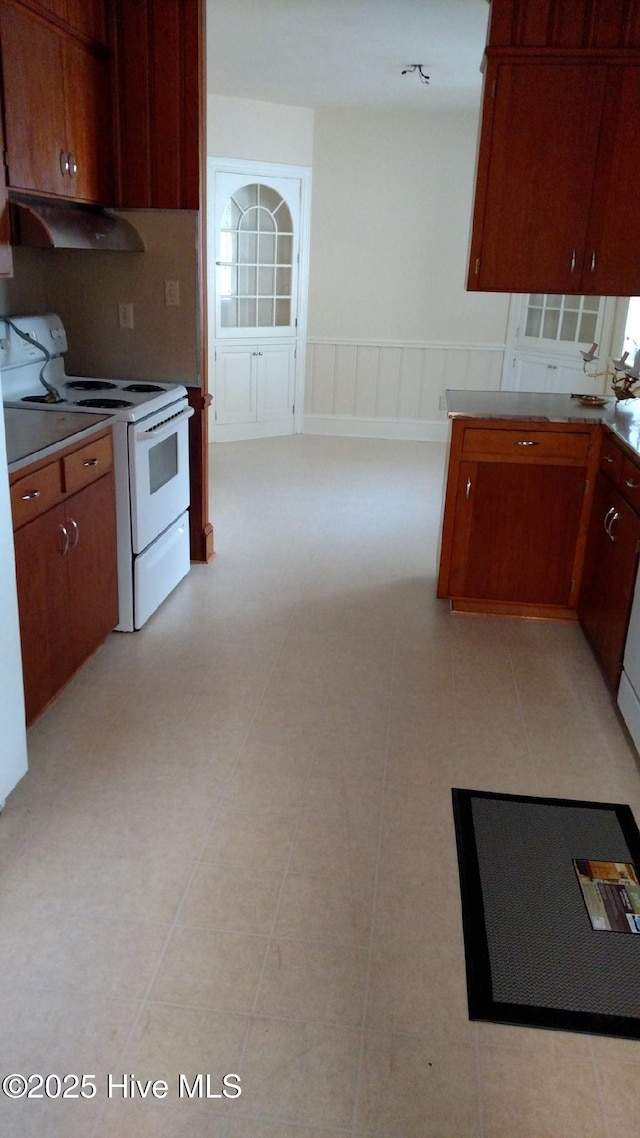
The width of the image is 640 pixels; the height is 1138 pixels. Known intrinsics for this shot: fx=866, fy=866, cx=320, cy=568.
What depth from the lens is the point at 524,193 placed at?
353cm

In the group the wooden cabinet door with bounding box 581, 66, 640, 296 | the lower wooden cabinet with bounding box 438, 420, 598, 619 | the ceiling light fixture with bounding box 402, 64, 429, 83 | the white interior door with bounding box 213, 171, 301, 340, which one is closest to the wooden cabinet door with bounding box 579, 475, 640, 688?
the lower wooden cabinet with bounding box 438, 420, 598, 619

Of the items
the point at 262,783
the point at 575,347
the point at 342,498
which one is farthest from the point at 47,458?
the point at 575,347

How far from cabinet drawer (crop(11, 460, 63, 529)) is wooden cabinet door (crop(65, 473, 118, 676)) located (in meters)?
0.12

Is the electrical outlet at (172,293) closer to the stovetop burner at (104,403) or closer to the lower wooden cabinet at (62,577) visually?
the stovetop burner at (104,403)

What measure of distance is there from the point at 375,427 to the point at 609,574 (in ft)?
14.2

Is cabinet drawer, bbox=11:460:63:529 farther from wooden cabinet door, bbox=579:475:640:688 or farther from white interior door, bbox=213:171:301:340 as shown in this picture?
white interior door, bbox=213:171:301:340

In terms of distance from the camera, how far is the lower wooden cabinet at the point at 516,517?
3547 mm

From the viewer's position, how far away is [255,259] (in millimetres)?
6566

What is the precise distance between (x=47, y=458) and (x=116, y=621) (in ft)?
3.11

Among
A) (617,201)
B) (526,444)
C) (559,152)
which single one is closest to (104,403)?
(526,444)

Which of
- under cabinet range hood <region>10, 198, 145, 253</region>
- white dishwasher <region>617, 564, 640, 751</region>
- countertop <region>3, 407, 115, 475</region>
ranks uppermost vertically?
under cabinet range hood <region>10, 198, 145, 253</region>

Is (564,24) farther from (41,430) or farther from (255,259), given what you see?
(255,259)

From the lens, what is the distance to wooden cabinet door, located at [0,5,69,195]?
2.77 m

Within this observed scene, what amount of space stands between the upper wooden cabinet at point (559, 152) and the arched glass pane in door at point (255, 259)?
3245mm
